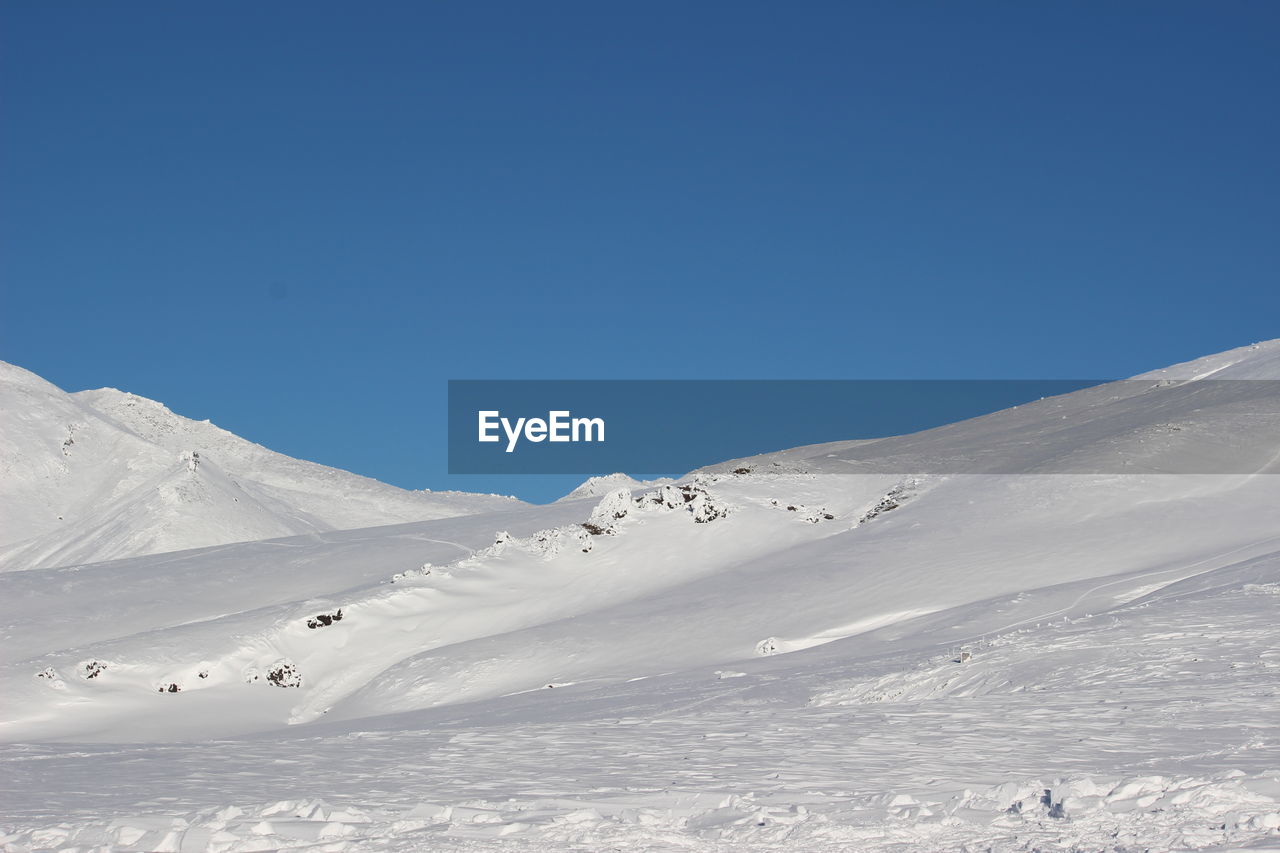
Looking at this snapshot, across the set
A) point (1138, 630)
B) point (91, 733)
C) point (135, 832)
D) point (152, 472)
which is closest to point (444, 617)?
point (91, 733)

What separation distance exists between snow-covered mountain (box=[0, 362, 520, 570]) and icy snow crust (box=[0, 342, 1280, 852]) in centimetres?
3826

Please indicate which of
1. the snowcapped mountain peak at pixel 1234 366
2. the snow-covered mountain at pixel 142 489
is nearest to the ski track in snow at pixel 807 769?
the snowcapped mountain peak at pixel 1234 366

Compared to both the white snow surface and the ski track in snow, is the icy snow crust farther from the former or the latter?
the white snow surface

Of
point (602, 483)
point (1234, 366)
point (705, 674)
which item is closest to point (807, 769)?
point (705, 674)

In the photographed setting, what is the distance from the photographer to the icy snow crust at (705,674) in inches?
390

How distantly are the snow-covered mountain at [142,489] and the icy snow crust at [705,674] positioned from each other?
126ft

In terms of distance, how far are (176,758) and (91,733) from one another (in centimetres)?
965

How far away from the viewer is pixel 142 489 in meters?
91.8

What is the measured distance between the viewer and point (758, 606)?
28609mm

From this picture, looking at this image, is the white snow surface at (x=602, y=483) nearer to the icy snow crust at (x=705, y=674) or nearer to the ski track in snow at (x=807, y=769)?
the icy snow crust at (x=705, y=674)

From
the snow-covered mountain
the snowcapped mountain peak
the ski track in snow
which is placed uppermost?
the snow-covered mountain

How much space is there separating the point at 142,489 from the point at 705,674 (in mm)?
79815

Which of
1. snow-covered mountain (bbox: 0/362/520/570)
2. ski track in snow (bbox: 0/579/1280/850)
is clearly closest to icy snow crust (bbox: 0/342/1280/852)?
ski track in snow (bbox: 0/579/1280/850)

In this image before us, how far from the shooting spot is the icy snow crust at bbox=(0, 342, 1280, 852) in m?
9.90
